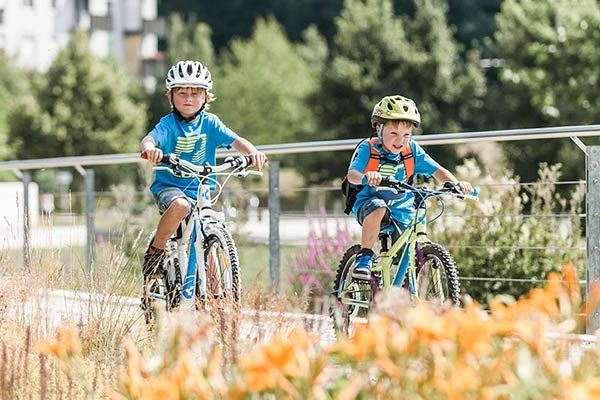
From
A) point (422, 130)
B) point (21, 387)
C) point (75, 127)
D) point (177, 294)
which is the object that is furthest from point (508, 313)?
point (75, 127)

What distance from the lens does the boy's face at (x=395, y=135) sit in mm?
5559

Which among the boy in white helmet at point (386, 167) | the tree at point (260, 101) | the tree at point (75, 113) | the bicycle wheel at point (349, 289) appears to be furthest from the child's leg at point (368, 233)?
the tree at point (260, 101)

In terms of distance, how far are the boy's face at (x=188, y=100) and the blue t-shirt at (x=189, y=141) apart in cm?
4

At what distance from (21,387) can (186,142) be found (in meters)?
2.30

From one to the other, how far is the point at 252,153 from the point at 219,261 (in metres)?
0.52

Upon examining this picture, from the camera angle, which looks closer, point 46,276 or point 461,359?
point 461,359

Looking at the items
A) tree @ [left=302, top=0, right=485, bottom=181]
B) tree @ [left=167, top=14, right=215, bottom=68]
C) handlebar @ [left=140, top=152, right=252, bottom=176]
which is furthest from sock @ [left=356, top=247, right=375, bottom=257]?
tree @ [left=167, top=14, right=215, bottom=68]

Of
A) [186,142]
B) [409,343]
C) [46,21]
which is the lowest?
[409,343]

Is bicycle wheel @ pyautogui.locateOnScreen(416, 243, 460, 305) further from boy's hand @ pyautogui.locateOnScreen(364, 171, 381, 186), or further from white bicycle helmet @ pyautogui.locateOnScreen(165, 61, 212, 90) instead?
white bicycle helmet @ pyautogui.locateOnScreen(165, 61, 212, 90)

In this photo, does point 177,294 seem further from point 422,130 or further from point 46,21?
point 46,21

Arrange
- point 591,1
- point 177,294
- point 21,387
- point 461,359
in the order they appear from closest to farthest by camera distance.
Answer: point 461,359 < point 21,387 < point 177,294 < point 591,1

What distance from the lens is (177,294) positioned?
228 inches

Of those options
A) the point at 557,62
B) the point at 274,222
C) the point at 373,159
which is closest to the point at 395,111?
the point at 373,159

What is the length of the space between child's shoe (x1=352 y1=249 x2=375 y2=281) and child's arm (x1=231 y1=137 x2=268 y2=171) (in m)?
0.65
